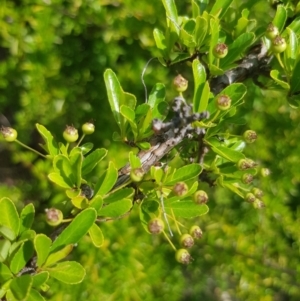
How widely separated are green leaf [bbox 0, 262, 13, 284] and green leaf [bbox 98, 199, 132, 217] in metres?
0.14

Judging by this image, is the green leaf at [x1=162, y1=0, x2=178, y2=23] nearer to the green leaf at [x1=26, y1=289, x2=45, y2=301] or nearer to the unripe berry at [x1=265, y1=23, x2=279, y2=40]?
the unripe berry at [x1=265, y1=23, x2=279, y2=40]

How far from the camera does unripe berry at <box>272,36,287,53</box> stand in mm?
742

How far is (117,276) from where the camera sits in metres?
1.44

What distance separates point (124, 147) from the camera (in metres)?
1.46

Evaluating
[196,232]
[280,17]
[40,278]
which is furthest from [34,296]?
[280,17]

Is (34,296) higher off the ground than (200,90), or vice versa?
(200,90)

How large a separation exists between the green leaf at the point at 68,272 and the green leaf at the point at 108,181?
10cm

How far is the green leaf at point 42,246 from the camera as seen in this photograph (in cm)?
60

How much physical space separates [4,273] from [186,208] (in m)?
0.27

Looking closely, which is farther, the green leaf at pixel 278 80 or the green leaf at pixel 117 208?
the green leaf at pixel 278 80

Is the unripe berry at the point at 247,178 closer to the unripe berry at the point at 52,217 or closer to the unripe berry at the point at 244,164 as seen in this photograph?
the unripe berry at the point at 244,164

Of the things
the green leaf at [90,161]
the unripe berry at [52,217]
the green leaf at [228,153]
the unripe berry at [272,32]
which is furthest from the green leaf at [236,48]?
the unripe berry at [52,217]

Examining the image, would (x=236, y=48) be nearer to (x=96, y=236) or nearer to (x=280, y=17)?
(x=280, y=17)

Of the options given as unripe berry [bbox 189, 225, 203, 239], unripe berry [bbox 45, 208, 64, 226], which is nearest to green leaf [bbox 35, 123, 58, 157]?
unripe berry [bbox 45, 208, 64, 226]
